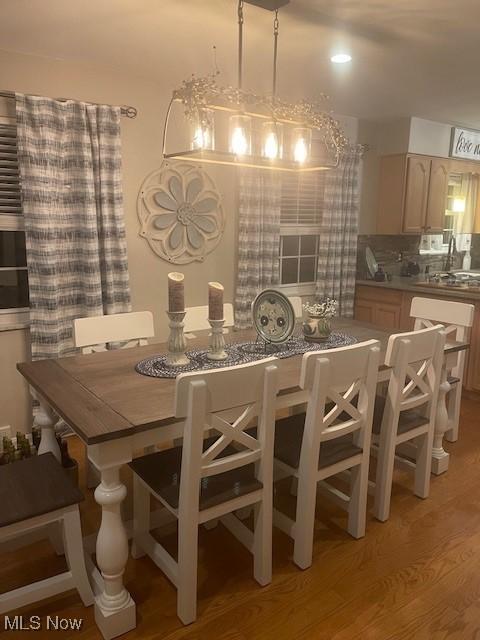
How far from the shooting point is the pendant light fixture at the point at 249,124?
7.10ft

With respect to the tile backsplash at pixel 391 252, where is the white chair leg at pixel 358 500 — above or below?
below

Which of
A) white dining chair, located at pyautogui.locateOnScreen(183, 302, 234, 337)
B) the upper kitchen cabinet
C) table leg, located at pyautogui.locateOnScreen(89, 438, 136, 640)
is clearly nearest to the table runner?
white dining chair, located at pyautogui.locateOnScreen(183, 302, 234, 337)

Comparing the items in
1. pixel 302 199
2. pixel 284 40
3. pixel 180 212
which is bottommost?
pixel 180 212

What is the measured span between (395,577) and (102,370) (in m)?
1.61

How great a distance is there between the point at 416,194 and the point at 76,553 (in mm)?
4361

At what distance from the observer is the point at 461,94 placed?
3.72m

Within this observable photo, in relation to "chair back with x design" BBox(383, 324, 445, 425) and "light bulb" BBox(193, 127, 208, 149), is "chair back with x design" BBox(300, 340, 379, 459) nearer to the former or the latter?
"chair back with x design" BBox(383, 324, 445, 425)

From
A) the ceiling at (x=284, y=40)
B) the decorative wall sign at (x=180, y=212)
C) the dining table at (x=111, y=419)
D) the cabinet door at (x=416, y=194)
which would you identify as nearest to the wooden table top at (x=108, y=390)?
the dining table at (x=111, y=419)

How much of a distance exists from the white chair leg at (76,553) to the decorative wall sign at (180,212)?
2255mm

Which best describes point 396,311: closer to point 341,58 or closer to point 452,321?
point 452,321

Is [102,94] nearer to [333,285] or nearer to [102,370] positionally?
[102,370]

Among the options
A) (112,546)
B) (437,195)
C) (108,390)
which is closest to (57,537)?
(112,546)

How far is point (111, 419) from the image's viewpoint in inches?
69.4

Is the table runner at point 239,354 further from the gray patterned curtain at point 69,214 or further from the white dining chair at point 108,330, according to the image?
the gray patterned curtain at point 69,214
